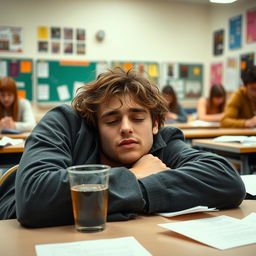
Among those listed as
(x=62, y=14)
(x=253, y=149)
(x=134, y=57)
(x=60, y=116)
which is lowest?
(x=253, y=149)

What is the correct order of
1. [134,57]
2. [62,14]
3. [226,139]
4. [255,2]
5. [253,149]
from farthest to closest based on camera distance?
[134,57] → [62,14] → [255,2] → [226,139] → [253,149]

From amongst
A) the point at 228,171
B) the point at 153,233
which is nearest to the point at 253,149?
the point at 228,171

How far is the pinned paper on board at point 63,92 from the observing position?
584 cm

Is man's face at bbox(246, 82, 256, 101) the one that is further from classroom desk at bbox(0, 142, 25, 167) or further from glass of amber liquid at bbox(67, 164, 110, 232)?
glass of amber liquid at bbox(67, 164, 110, 232)

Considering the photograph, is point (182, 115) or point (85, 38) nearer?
point (182, 115)

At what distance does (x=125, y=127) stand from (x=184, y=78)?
17.8 feet

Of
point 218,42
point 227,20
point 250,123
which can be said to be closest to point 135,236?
point 250,123

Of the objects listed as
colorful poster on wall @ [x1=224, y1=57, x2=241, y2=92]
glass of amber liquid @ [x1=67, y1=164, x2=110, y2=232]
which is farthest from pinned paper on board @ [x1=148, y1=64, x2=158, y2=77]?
glass of amber liquid @ [x1=67, y1=164, x2=110, y2=232]

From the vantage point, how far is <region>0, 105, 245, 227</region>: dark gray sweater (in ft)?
3.05

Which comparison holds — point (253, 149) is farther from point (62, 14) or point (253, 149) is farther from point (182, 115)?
point (62, 14)

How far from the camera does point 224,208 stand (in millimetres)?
1072

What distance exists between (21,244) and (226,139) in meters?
2.18

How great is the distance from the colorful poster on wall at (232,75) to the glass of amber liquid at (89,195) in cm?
528

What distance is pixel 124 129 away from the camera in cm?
119
